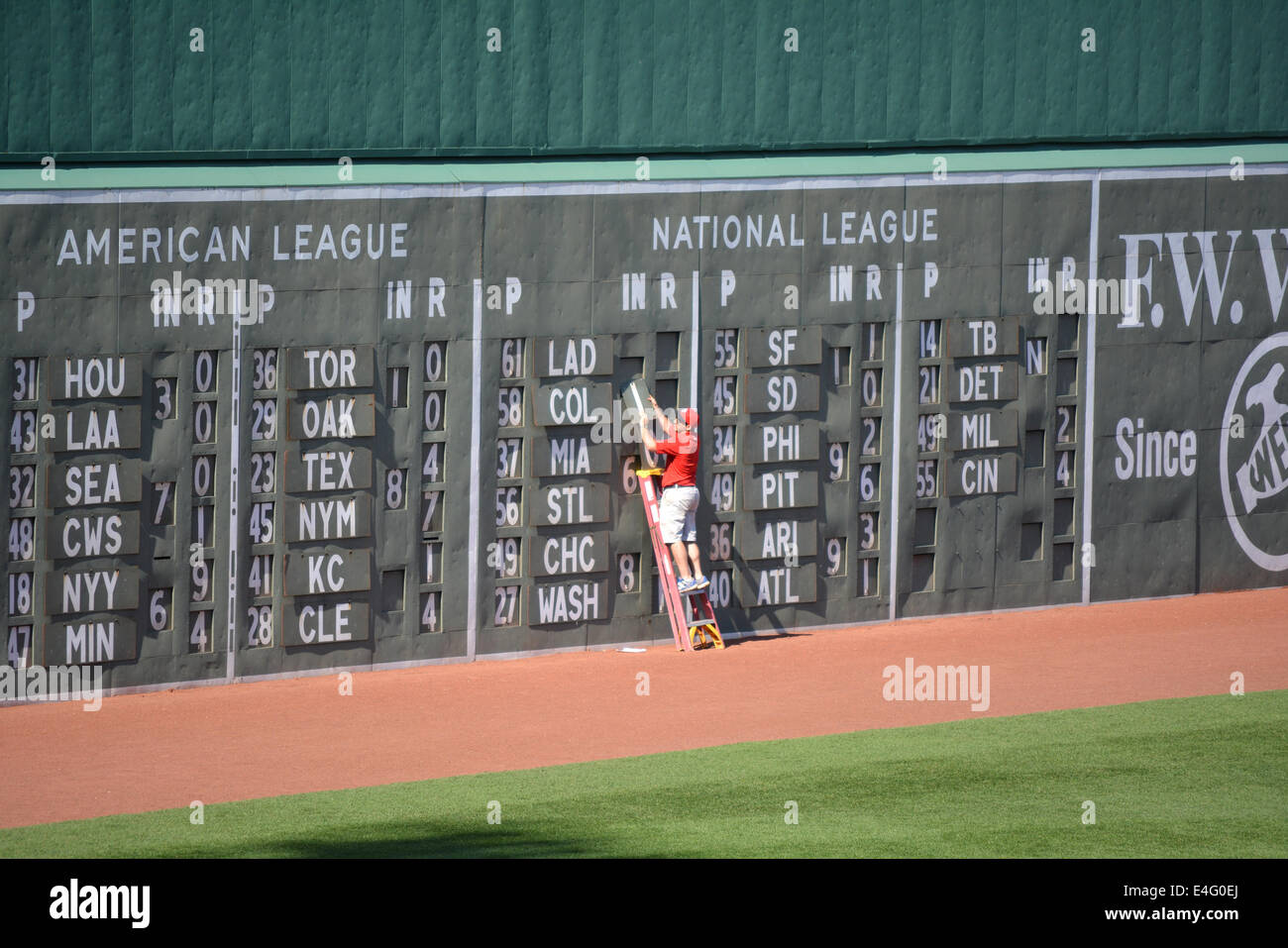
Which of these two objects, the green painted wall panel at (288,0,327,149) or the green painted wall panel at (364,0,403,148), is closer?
the green painted wall panel at (288,0,327,149)

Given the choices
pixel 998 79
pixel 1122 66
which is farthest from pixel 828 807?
pixel 1122 66

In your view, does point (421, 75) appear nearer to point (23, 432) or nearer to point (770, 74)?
point (770, 74)

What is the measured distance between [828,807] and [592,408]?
6283 millimetres

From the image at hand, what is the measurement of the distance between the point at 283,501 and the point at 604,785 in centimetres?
486

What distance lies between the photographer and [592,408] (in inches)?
658

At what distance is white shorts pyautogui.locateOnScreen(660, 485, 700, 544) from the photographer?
54.7ft

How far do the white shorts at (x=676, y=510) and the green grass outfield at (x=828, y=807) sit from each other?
372 centimetres

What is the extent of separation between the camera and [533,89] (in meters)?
17.1

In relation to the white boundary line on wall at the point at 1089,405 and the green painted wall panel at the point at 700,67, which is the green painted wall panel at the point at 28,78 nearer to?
the green painted wall panel at the point at 700,67

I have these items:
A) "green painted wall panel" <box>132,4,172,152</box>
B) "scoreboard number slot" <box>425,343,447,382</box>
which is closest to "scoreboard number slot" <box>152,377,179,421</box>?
"green painted wall panel" <box>132,4,172,152</box>

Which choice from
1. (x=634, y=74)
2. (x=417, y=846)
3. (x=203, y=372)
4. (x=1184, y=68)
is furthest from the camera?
(x=1184, y=68)

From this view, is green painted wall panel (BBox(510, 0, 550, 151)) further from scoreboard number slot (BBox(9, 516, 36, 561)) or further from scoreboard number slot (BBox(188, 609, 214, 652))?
scoreboard number slot (BBox(9, 516, 36, 561))

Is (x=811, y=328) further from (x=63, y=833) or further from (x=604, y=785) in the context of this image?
(x=63, y=833)
